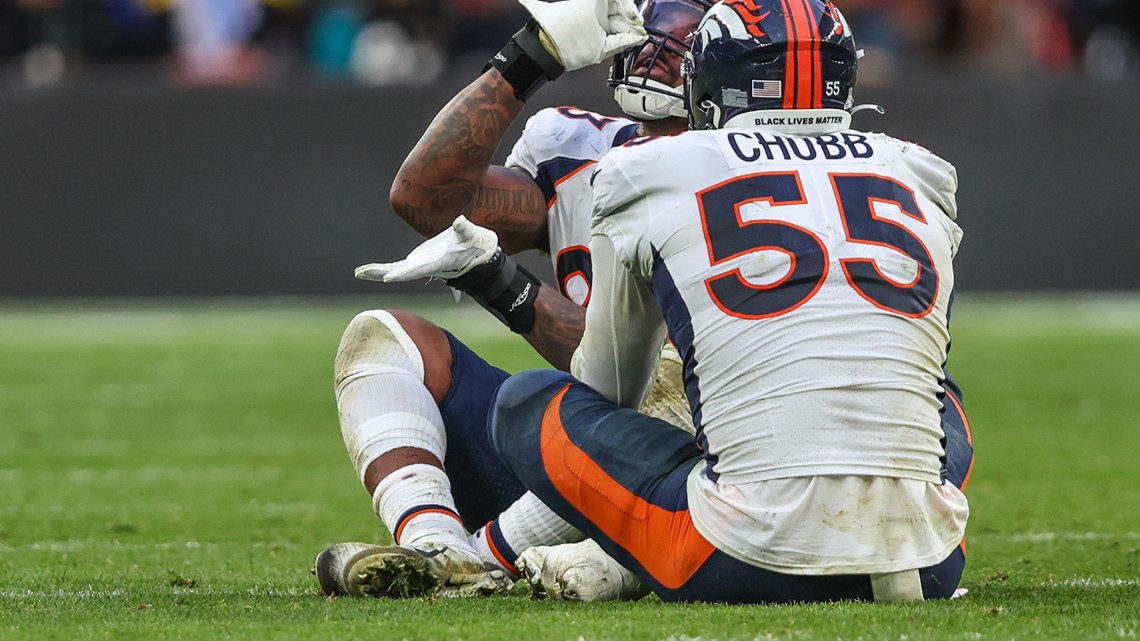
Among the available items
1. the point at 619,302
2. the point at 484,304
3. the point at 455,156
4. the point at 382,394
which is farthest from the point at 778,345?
the point at 455,156

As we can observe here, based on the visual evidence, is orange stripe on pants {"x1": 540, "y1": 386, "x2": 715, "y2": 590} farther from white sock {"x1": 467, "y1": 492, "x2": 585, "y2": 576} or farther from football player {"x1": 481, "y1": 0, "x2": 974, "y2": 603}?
white sock {"x1": 467, "y1": 492, "x2": 585, "y2": 576}

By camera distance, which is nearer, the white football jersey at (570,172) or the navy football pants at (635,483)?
the navy football pants at (635,483)

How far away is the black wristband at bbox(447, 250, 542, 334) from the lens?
13.1ft

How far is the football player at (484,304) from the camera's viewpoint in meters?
3.81

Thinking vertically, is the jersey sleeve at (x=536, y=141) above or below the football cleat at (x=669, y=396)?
above

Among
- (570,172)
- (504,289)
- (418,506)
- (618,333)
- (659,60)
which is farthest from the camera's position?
(570,172)

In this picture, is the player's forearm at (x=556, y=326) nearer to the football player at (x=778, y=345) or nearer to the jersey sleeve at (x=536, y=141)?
the football player at (x=778, y=345)

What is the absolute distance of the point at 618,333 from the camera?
11.8ft

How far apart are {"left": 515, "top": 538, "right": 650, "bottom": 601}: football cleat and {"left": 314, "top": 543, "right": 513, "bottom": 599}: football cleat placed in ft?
0.39

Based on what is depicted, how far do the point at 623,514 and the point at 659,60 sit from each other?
4.82 feet

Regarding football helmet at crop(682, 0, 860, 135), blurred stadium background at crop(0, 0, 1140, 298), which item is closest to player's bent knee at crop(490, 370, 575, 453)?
football helmet at crop(682, 0, 860, 135)

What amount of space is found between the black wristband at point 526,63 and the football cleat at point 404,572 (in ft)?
3.86

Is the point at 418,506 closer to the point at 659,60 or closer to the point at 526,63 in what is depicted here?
the point at 526,63

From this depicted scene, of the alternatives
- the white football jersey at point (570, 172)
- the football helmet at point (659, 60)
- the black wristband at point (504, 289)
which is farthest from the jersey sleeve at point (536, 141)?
the black wristband at point (504, 289)
